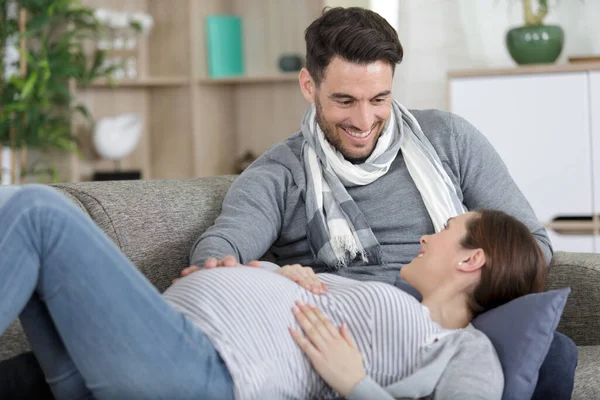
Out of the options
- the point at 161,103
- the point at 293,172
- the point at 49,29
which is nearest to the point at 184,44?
the point at 161,103

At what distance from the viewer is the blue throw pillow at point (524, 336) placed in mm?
1572

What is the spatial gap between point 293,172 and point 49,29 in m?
2.69

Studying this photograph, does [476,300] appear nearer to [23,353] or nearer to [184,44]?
[23,353]

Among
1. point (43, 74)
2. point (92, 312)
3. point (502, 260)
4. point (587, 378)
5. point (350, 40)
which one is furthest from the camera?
point (43, 74)

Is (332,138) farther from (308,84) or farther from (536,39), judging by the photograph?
(536,39)

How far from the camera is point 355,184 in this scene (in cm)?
217

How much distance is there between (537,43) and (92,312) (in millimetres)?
2868

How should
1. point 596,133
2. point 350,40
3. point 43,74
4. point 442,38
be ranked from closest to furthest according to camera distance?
A: point 350,40, point 596,133, point 43,74, point 442,38

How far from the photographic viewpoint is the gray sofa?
6.42 feet

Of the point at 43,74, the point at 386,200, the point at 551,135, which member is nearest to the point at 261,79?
the point at 43,74

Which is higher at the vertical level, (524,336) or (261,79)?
(261,79)

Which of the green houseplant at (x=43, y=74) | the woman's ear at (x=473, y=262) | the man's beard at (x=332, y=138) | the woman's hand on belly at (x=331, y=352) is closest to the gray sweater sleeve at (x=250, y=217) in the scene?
the man's beard at (x=332, y=138)

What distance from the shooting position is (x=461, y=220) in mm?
1754

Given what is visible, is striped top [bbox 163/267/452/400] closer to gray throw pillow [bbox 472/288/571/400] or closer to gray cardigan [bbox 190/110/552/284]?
gray throw pillow [bbox 472/288/571/400]
